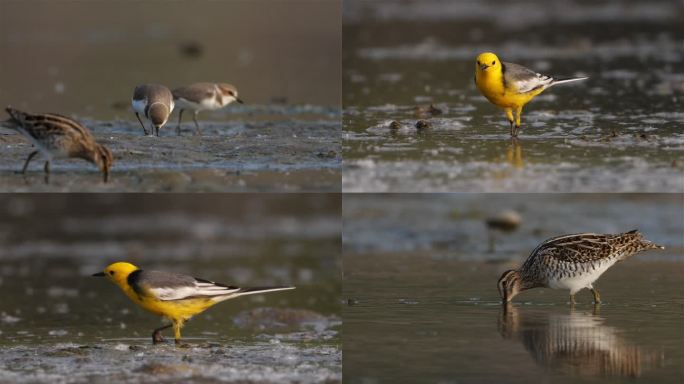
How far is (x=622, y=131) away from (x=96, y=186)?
555 cm

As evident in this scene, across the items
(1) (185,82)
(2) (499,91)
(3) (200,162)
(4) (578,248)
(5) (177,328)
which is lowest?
(5) (177,328)

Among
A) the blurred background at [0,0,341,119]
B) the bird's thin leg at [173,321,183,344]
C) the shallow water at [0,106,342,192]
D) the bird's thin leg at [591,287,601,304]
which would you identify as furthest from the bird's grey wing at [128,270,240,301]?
the blurred background at [0,0,341,119]

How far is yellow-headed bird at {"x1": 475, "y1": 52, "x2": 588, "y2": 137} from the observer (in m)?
12.2

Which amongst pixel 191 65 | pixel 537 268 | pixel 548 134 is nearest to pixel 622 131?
pixel 548 134

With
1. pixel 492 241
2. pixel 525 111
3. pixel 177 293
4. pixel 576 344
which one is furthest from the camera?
pixel 492 241

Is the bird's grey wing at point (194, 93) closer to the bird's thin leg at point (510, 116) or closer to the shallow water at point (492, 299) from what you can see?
the shallow water at point (492, 299)

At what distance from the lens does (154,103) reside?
40.5 ft

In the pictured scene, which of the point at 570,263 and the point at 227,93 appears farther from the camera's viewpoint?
the point at 227,93

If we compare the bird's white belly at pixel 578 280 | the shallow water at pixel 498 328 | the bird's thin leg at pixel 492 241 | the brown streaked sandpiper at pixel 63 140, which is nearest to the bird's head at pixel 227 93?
the shallow water at pixel 498 328

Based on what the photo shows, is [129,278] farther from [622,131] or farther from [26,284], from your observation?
[622,131]

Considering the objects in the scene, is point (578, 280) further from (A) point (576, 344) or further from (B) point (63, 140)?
(B) point (63, 140)

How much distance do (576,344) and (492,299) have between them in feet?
6.57

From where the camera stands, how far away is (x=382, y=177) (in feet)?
35.3

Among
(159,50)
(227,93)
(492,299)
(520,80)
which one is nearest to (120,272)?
(227,93)
